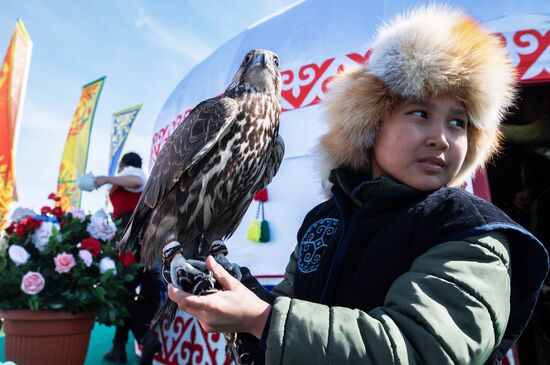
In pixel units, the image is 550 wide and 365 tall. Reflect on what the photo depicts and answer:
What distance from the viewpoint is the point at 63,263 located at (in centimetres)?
235

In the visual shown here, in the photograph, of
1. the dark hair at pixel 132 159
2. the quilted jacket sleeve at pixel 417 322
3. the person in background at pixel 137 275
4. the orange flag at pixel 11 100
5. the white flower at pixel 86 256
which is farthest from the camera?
the orange flag at pixel 11 100

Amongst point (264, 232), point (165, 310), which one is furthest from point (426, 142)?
point (264, 232)

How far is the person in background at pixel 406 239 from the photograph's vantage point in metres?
0.56

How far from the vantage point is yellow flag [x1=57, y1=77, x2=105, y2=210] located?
7.38 metres

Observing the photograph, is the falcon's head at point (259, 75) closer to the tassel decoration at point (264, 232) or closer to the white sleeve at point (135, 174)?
the tassel decoration at point (264, 232)

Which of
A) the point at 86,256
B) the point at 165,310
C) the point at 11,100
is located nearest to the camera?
the point at 165,310

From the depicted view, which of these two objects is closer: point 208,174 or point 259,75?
point 208,174

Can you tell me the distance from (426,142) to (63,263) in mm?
2314

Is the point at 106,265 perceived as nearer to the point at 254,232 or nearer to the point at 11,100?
the point at 254,232

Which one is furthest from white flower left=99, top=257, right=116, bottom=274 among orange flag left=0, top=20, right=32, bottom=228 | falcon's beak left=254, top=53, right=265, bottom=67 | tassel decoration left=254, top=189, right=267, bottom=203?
orange flag left=0, top=20, right=32, bottom=228

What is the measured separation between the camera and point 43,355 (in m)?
2.36

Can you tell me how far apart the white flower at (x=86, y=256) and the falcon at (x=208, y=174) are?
5.45 feet

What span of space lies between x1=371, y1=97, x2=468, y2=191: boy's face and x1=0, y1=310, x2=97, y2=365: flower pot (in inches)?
93.3

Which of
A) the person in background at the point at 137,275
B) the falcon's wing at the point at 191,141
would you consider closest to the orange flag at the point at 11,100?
the person in background at the point at 137,275
